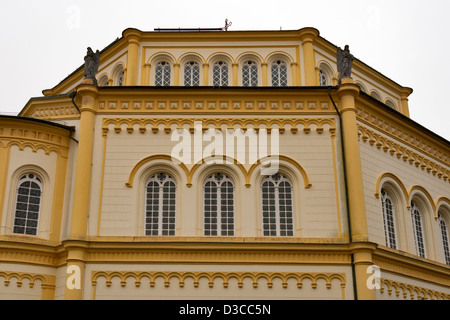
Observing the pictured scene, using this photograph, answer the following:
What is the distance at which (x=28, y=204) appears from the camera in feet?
77.3

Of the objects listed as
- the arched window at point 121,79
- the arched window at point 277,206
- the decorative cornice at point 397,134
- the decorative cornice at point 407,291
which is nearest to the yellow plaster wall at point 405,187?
the decorative cornice at point 397,134

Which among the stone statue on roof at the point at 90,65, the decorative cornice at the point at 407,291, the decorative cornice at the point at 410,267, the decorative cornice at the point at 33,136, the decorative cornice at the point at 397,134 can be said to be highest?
the stone statue on roof at the point at 90,65

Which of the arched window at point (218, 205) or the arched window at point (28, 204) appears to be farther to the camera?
the arched window at point (28, 204)

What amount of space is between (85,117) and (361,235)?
12.0 metres

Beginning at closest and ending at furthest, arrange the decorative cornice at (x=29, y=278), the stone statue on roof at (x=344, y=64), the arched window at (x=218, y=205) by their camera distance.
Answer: the decorative cornice at (x=29, y=278)
the arched window at (x=218, y=205)
the stone statue on roof at (x=344, y=64)

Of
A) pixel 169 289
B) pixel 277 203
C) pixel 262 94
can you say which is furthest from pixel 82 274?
pixel 262 94

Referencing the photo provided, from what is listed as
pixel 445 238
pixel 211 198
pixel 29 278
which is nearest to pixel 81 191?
pixel 29 278

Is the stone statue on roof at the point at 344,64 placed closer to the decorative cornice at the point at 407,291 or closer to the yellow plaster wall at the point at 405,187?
the yellow plaster wall at the point at 405,187

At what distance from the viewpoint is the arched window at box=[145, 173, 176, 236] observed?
22906mm

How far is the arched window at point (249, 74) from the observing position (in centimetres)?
2798

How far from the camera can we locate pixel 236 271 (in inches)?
860

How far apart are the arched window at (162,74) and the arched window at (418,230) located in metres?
13.1

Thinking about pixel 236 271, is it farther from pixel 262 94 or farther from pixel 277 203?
pixel 262 94

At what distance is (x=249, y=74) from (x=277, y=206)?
7.80 m
